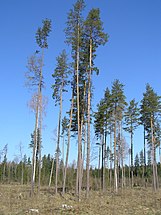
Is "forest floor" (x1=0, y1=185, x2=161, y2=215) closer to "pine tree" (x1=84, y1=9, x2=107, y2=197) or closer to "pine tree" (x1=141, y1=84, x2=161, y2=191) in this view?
"pine tree" (x1=84, y1=9, x2=107, y2=197)

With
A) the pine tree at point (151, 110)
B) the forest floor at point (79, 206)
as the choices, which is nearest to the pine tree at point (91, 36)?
the forest floor at point (79, 206)

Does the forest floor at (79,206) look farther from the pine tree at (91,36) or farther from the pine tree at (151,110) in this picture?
the pine tree at (151,110)

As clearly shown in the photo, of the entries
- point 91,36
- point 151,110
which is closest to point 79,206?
point 91,36

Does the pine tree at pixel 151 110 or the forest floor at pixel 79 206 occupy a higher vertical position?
the pine tree at pixel 151 110

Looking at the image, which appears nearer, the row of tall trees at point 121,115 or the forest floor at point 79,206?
the forest floor at point 79,206

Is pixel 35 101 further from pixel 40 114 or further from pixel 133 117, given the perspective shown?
pixel 133 117

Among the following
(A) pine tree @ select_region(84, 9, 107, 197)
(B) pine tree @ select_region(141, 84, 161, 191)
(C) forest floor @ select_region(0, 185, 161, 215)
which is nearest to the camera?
(C) forest floor @ select_region(0, 185, 161, 215)

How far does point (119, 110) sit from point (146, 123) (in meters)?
6.68

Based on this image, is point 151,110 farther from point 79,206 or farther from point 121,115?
point 79,206

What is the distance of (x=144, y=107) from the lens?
1526 inches

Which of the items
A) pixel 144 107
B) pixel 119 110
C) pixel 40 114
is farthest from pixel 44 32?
pixel 144 107

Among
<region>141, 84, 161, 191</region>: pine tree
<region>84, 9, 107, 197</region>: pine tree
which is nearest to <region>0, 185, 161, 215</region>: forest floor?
<region>84, 9, 107, 197</region>: pine tree

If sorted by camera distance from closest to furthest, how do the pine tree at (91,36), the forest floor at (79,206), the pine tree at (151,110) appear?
the forest floor at (79,206), the pine tree at (91,36), the pine tree at (151,110)

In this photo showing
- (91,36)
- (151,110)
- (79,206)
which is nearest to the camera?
(79,206)
